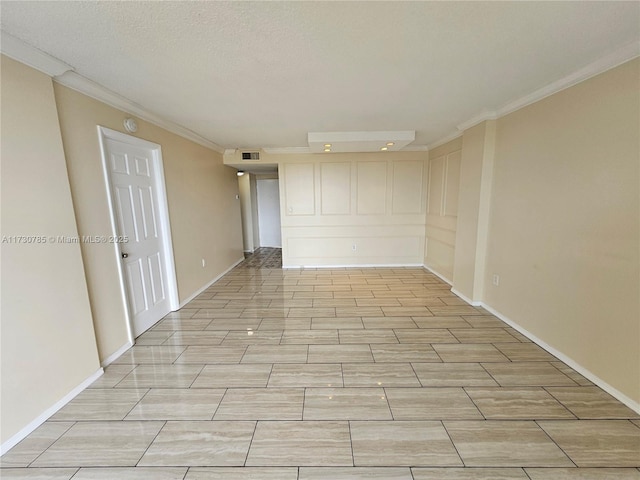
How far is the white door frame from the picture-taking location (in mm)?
2287

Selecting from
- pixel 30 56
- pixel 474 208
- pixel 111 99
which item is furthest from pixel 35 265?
pixel 474 208

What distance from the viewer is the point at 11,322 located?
5.01 ft

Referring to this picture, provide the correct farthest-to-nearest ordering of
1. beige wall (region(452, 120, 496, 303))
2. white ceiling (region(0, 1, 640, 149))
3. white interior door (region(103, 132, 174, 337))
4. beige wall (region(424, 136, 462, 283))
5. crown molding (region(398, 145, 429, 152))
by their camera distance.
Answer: crown molding (region(398, 145, 429, 152)) < beige wall (region(424, 136, 462, 283)) < beige wall (region(452, 120, 496, 303)) < white interior door (region(103, 132, 174, 337)) < white ceiling (region(0, 1, 640, 149))

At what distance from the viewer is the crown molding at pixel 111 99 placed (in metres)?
1.92

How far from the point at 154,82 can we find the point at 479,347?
366cm

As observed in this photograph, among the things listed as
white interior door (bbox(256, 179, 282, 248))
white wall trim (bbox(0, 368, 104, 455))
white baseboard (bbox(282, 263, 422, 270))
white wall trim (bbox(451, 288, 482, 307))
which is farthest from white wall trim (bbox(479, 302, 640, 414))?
white interior door (bbox(256, 179, 282, 248))

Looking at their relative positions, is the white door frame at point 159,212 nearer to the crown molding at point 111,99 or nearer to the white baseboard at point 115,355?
the white baseboard at point 115,355

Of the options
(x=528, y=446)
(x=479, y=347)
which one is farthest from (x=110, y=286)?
(x=479, y=347)

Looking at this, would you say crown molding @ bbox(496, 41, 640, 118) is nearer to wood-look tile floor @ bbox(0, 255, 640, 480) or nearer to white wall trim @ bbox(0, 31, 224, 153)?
wood-look tile floor @ bbox(0, 255, 640, 480)

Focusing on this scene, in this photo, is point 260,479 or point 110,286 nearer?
point 260,479

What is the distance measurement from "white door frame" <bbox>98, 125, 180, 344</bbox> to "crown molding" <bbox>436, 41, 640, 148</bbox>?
3797 mm

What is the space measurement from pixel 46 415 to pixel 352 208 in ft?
15.3

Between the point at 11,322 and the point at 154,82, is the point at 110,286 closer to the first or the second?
the point at 11,322

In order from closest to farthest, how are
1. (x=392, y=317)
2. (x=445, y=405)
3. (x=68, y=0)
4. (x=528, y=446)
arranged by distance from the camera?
(x=68, y=0), (x=528, y=446), (x=445, y=405), (x=392, y=317)
